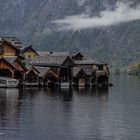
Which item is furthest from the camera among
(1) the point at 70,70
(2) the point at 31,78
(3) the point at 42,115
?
(1) the point at 70,70

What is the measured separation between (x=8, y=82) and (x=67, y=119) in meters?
67.2

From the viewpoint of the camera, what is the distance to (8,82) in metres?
144

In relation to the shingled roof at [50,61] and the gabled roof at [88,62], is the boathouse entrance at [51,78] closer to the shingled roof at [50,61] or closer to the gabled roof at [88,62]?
the shingled roof at [50,61]

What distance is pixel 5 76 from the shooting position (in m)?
154

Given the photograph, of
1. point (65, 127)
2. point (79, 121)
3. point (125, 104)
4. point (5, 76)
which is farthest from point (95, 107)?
point (5, 76)

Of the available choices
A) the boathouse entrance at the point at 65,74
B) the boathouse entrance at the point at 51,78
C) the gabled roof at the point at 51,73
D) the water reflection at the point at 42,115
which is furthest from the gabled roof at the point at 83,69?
the water reflection at the point at 42,115

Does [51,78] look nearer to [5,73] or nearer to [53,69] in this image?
[53,69]

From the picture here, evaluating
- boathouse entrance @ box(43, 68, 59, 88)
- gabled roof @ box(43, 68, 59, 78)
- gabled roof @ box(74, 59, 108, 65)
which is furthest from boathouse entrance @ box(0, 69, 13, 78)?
gabled roof @ box(74, 59, 108, 65)

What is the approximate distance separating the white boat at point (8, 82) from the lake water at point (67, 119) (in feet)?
110

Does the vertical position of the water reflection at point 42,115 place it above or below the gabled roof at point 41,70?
below

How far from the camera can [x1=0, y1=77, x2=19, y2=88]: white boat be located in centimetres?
14425

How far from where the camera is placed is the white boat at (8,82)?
144250mm

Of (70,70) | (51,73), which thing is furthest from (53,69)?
(70,70)

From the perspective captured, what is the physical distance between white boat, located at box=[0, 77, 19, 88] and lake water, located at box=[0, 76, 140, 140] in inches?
1325
